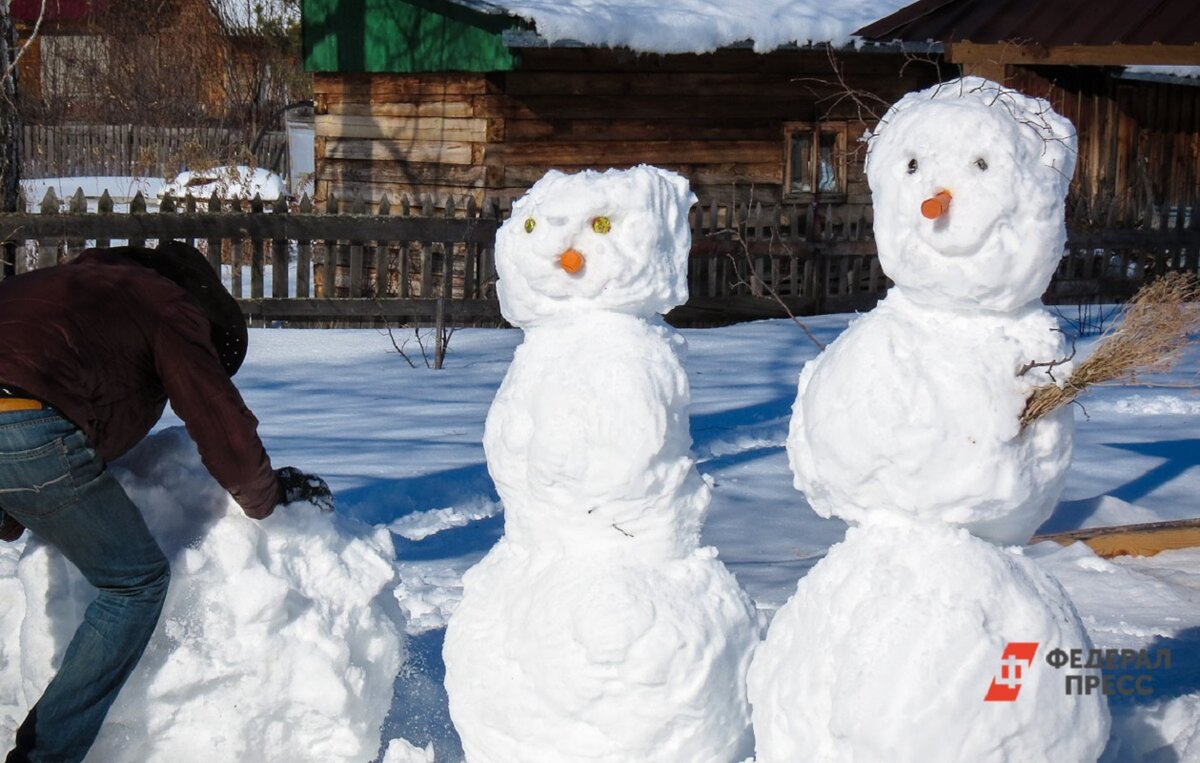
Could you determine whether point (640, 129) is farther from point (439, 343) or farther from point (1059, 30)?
point (1059, 30)

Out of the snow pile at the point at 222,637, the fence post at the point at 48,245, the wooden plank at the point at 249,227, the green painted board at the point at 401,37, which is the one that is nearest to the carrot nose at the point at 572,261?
the snow pile at the point at 222,637

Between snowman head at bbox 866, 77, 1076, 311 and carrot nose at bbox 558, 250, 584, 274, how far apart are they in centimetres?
76

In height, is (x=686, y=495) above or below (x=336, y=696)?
above

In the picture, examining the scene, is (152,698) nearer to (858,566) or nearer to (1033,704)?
(858,566)

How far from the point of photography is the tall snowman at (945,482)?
2.61 m

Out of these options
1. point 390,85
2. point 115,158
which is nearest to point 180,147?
point 115,158

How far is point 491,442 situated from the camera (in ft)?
11.0

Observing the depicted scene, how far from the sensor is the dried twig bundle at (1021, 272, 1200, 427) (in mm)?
2672

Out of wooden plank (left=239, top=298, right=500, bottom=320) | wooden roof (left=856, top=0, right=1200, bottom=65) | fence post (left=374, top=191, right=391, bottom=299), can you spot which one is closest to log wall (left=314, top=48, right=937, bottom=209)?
fence post (left=374, top=191, right=391, bottom=299)

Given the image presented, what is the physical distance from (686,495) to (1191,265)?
11752 mm

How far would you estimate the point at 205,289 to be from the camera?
3512mm

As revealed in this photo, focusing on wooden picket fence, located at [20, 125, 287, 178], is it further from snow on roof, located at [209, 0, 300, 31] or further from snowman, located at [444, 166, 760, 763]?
snowman, located at [444, 166, 760, 763]

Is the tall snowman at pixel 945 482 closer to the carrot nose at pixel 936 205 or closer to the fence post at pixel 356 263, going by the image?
the carrot nose at pixel 936 205

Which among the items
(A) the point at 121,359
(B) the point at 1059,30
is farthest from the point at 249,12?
(A) the point at 121,359
